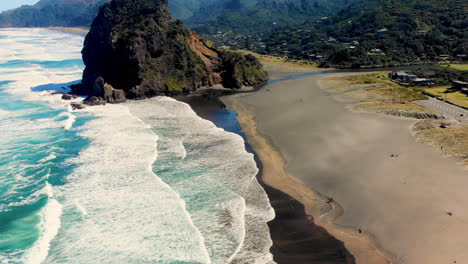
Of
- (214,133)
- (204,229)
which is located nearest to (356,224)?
(204,229)

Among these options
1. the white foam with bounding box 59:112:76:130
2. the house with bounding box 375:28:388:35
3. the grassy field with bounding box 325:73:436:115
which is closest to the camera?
the white foam with bounding box 59:112:76:130

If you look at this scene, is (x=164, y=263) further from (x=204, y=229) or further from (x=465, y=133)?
(x=465, y=133)

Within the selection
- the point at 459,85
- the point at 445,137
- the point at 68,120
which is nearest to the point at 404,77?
the point at 459,85

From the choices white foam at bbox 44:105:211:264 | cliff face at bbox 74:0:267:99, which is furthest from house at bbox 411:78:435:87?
white foam at bbox 44:105:211:264

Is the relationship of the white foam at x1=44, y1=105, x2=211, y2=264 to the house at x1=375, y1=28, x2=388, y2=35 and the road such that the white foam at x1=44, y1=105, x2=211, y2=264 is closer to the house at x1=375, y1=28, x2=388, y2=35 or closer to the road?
the road

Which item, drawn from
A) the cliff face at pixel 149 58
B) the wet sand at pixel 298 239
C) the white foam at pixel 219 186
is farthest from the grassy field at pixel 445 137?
the cliff face at pixel 149 58

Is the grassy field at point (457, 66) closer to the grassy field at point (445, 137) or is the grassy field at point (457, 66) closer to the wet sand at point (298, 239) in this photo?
the grassy field at point (445, 137)
